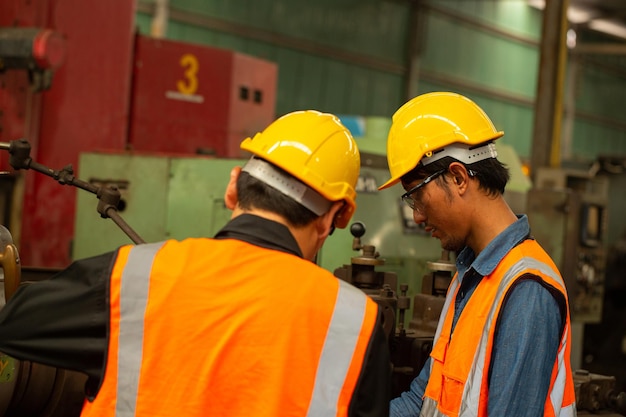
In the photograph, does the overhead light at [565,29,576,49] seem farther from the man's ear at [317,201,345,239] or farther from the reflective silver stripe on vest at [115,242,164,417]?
the reflective silver stripe on vest at [115,242,164,417]

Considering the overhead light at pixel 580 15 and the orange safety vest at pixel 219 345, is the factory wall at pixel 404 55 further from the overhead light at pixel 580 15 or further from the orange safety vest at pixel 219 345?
the orange safety vest at pixel 219 345

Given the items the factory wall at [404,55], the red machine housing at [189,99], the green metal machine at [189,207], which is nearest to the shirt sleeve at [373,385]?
the green metal machine at [189,207]

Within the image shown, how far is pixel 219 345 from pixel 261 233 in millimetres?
174

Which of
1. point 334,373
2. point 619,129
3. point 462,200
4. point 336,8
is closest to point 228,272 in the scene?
point 334,373

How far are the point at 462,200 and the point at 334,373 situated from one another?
52 centimetres

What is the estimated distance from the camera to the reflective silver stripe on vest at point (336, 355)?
113cm

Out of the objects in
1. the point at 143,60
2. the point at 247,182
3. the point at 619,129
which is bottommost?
the point at 247,182

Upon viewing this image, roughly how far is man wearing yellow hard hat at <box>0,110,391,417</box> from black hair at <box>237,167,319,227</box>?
87mm

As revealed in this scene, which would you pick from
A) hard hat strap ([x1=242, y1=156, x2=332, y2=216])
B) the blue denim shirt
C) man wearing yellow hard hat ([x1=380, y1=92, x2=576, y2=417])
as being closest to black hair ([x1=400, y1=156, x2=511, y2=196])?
man wearing yellow hard hat ([x1=380, y1=92, x2=576, y2=417])

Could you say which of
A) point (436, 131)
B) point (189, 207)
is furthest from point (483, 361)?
point (189, 207)

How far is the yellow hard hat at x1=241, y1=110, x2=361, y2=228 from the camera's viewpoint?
1.28m

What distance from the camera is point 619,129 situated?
476 inches

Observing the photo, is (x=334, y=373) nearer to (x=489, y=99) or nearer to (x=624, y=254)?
(x=624, y=254)

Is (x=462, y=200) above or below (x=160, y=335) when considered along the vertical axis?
above
